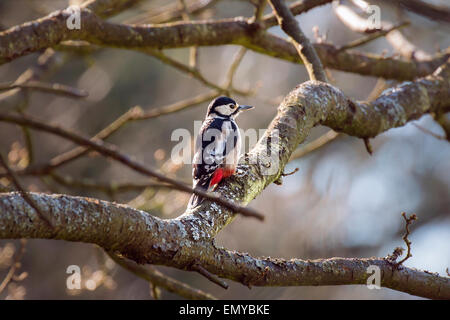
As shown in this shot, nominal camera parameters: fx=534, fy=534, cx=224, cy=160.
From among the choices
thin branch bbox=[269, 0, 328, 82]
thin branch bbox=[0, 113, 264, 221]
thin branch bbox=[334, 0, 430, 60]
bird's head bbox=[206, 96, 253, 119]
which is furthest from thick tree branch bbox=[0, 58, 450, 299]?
bird's head bbox=[206, 96, 253, 119]

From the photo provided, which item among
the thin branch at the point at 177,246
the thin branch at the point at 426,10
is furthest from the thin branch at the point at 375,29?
the thin branch at the point at 426,10

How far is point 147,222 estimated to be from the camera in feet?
6.63

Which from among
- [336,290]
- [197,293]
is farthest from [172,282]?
[336,290]

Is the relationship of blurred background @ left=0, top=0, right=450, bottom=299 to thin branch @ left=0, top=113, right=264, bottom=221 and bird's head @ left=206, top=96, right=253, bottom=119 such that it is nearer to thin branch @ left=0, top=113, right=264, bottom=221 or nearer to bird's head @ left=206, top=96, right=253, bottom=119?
bird's head @ left=206, top=96, right=253, bottom=119

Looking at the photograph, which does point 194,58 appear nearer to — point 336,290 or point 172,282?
point 172,282

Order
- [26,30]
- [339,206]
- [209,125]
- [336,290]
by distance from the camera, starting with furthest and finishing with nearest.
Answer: [336,290], [339,206], [209,125], [26,30]

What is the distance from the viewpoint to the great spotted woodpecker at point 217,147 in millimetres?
3701

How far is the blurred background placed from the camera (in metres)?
7.70

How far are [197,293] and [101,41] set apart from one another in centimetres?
185

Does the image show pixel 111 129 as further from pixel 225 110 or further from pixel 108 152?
pixel 108 152

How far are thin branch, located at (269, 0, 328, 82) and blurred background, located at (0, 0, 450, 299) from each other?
7.27 ft

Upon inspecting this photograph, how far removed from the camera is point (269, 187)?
345 inches

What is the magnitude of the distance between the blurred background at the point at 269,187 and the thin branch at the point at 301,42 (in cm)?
222

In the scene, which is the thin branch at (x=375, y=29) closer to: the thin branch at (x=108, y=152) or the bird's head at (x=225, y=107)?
the bird's head at (x=225, y=107)
